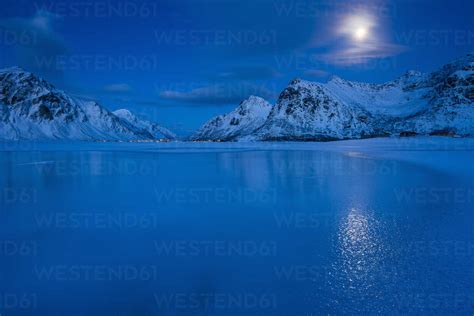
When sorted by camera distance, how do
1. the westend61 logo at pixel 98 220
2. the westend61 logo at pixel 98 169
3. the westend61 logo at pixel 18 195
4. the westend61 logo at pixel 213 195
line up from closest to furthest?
1. the westend61 logo at pixel 98 220
2. the westend61 logo at pixel 213 195
3. the westend61 logo at pixel 18 195
4. the westend61 logo at pixel 98 169

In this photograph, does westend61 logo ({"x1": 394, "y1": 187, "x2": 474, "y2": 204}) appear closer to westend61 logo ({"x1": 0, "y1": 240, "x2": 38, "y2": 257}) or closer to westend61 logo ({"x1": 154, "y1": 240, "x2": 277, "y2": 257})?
westend61 logo ({"x1": 154, "y1": 240, "x2": 277, "y2": 257})

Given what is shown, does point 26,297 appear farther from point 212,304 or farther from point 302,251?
Answer: point 302,251

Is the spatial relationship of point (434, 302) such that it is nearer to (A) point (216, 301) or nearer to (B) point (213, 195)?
(A) point (216, 301)

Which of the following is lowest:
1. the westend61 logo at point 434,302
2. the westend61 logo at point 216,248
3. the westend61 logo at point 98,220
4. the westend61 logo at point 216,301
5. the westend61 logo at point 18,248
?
the westend61 logo at point 216,301

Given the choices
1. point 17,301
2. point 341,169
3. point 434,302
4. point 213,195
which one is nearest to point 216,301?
point 17,301

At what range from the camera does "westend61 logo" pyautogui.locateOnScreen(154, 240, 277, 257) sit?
9086 millimetres

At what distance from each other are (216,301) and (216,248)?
2.93 metres

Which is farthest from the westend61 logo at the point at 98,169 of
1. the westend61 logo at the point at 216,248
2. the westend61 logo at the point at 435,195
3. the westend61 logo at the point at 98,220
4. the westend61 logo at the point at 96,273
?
the westend61 logo at the point at 96,273

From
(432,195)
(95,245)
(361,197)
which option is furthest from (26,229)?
(432,195)

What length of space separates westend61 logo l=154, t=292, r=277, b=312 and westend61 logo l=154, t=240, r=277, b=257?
215 centimetres

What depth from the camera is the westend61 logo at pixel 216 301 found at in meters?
6.40

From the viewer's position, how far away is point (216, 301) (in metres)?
6.65

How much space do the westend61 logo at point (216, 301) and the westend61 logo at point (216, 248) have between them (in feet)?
7.05

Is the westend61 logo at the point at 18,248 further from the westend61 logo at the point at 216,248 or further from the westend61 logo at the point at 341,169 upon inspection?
the westend61 logo at the point at 341,169
